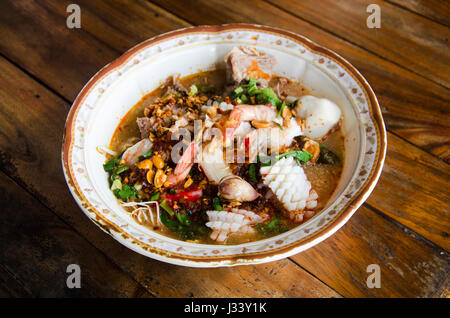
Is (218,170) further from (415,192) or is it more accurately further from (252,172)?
(415,192)

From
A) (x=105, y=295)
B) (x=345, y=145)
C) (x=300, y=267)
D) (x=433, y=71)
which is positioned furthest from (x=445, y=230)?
(x=105, y=295)

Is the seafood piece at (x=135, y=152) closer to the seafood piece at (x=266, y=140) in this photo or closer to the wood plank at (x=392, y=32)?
the seafood piece at (x=266, y=140)

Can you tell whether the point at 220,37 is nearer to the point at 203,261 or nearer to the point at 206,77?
the point at 206,77

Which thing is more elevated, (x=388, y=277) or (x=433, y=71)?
(x=433, y=71)

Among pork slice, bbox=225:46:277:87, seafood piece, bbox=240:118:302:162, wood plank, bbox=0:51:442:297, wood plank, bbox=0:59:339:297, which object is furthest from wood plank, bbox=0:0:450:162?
seafood piece, bbox=240:118:302:162

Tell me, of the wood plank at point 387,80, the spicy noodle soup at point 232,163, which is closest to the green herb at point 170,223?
the spicy noodle soup at point 232,163
